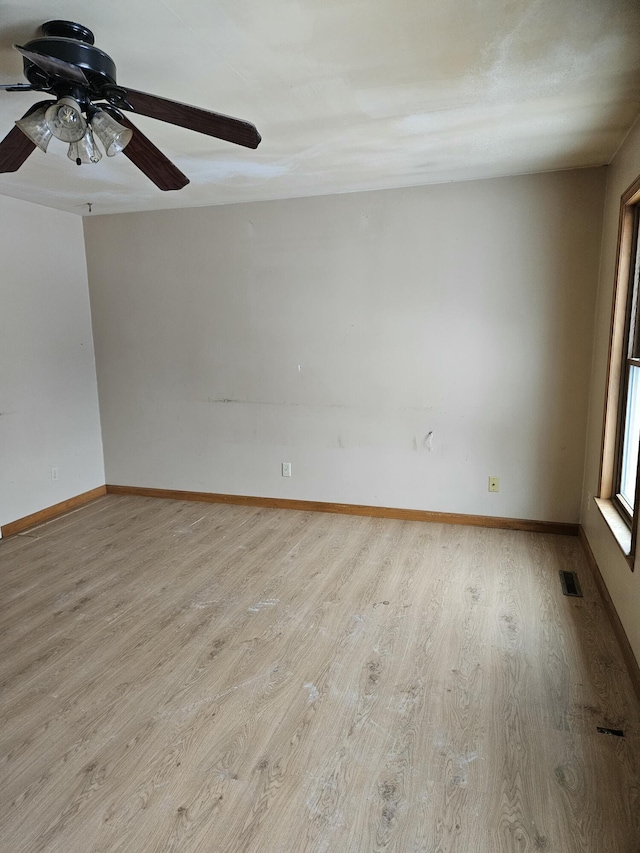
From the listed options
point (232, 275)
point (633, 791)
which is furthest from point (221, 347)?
point (633, 791)

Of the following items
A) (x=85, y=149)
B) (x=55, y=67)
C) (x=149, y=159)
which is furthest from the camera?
(x=149, y=159)

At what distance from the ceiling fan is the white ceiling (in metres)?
0.10

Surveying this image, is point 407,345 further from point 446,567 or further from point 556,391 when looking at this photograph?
point 446,567

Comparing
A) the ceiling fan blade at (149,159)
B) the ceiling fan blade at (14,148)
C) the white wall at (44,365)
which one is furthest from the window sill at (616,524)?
the white wall at (44,365)

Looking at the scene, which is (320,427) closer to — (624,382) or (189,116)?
(624,382)

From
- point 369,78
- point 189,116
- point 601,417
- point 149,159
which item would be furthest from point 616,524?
point 149,159

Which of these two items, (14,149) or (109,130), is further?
(14,149)

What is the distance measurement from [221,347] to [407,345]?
5.01 feet

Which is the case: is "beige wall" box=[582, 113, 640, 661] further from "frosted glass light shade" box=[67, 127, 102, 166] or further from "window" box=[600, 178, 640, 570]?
"frosted glass light shade" box=[67, 127, 102, 166]

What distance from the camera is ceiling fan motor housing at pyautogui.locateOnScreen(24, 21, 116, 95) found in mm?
1612

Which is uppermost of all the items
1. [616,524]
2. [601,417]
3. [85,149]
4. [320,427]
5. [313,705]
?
[85,149]

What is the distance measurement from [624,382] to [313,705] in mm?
2302

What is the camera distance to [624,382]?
9.36 feet

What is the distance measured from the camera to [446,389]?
377cm
